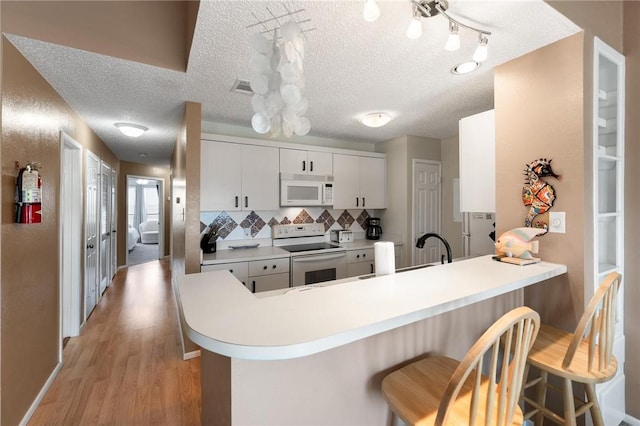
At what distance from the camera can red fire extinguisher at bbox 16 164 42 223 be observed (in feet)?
5.47

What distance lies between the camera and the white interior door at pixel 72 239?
281 centimetres

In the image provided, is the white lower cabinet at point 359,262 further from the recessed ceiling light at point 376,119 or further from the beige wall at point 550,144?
the beige wall at point 550,144

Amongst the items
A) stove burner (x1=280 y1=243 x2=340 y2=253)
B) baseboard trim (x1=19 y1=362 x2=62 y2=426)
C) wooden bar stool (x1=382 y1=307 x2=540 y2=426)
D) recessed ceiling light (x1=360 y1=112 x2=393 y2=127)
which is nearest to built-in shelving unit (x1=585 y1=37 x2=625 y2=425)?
wooden bar stool (x1=382 y1=307 x2=540 y2=426)

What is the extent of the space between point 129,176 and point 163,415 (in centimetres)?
573

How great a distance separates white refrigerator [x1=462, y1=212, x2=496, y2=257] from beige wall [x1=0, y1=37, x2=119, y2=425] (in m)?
4.08

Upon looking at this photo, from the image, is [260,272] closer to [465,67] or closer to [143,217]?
[465,67]

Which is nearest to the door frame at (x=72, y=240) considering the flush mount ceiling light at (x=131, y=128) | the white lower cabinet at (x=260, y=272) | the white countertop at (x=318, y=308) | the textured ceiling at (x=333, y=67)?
the flush mount ceiling light at (x=131, y=128)

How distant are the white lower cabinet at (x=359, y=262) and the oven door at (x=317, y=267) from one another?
2.9 inches

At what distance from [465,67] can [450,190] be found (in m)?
2.35

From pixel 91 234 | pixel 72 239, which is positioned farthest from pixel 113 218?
pixel 72 239

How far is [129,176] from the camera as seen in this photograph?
20.0 feet

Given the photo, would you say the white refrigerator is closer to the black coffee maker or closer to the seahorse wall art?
the black coffee maker

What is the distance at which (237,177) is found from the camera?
3127 mm

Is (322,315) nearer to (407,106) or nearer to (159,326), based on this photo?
A: (407,106)
